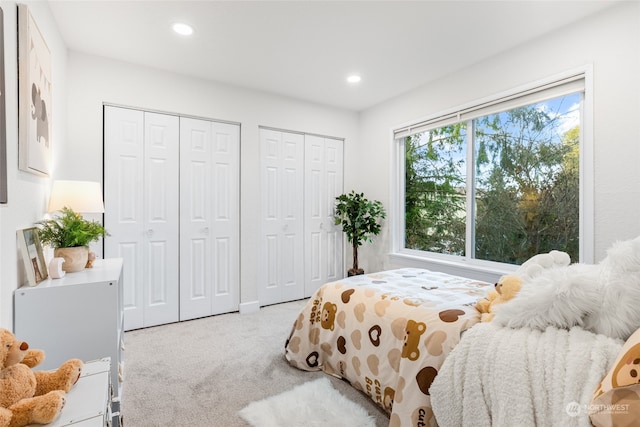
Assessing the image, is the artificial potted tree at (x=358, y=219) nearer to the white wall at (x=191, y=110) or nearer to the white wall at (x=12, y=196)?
the white wall at (x=191, y=110)

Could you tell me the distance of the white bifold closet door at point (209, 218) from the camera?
3.31 meters

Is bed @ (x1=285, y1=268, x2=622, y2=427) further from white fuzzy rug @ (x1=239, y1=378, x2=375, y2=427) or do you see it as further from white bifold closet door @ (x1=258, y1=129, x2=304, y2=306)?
white bifold closet door @ (x1=258, y1=129, x2=304, y2=306)

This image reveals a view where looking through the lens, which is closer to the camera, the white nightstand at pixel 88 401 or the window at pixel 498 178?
the white nightstand at pixel 88 401

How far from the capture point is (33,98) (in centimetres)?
167

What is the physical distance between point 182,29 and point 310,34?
98 cm

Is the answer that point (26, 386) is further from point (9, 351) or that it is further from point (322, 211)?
point (322, 211)

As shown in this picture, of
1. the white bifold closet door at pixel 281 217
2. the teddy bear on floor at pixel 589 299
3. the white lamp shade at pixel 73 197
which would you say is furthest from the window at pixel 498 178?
the white lamp shade at pixel 73 197

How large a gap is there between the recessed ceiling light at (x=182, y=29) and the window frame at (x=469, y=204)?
2426 millimetres

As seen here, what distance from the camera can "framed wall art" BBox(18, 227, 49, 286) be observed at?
1.55m

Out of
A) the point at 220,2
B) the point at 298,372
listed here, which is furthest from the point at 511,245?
the point at 220,2

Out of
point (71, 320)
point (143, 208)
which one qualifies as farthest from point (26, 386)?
point (143, 208)

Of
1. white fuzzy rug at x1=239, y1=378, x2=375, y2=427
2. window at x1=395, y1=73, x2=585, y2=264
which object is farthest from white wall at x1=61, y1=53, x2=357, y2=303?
white fuzzy rug at x1=239, y1=378, x2=375, y2=427

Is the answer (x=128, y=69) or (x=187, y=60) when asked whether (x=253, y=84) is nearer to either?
(x=187, y=60)

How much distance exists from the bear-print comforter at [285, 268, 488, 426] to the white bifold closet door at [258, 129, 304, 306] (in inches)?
59.5
